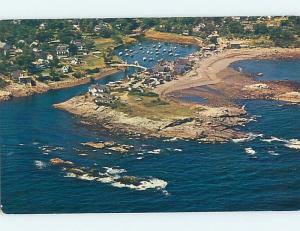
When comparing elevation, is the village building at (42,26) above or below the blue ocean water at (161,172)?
above

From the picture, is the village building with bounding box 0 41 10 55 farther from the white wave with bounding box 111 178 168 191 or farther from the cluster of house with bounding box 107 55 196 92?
the white wave with bounding box 111 178 168 191

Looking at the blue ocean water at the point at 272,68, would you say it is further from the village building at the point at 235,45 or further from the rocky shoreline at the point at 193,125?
the rocky shoreline at the point at 193,125

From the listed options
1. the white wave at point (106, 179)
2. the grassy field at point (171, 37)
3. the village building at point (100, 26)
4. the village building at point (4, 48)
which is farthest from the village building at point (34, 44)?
the white wave at point (106, 179)

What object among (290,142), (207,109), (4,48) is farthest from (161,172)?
(4,48)

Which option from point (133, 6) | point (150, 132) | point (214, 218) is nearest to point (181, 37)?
point (133, 6)

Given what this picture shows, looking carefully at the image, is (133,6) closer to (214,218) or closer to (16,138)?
(16,138)

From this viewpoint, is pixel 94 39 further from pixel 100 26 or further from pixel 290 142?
pixel 290 142
